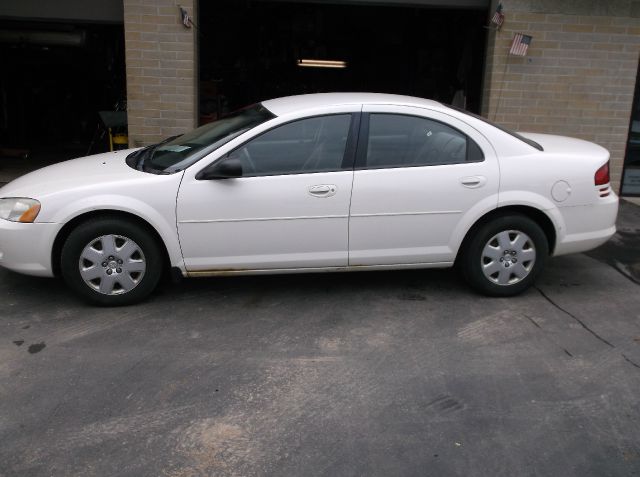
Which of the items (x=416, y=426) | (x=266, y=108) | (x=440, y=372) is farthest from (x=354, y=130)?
(x=416, y=426)

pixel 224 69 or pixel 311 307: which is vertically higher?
pixel 224 69

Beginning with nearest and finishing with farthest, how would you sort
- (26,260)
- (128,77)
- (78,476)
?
1. (78,476)
2. (26,260)
3. (128,77)

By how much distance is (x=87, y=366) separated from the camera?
3.94 metres

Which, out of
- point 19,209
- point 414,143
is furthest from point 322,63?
point 19,209

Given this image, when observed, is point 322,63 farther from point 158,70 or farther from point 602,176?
point 602,176

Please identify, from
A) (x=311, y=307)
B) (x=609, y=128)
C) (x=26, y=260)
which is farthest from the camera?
(x=609, y=128)

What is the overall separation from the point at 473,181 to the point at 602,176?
111 cm

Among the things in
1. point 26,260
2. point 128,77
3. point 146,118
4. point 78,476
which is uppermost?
point 128,77

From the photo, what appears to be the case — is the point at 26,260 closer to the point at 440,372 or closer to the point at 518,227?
the point at 440,372

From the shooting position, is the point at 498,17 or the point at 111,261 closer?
the point at 111,261

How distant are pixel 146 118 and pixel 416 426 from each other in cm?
632

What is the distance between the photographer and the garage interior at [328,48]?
11453 millimetres

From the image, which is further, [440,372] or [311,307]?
[311,307]

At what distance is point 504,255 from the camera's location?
16.6 feet
